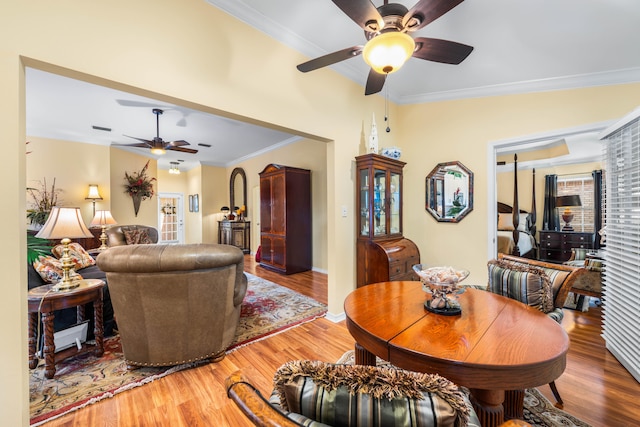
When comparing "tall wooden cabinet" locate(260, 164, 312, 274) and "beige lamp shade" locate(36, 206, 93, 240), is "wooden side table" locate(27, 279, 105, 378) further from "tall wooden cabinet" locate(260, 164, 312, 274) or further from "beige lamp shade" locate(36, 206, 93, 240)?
"tall wooden cabinet" locate(260, 164, 312, 274)

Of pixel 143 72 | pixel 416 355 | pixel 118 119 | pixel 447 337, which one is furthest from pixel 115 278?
pixel 118 119

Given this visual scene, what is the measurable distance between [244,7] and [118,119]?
3526 mm

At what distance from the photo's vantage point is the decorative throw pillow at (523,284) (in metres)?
1.72

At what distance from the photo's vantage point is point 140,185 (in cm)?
600

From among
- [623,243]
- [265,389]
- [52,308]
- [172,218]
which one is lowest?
[265,389]

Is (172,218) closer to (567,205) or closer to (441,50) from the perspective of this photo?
(441,50)

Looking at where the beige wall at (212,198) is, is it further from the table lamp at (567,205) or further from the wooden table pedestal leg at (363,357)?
the table lamp at (567,205)

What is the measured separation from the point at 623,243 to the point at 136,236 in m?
6.39

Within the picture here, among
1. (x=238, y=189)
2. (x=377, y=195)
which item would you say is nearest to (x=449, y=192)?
(x=377, y=195)

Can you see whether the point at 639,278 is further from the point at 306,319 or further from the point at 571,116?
the point at 306,319

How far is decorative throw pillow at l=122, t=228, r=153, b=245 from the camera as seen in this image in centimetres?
459

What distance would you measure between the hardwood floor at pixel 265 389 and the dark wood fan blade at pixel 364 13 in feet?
8.26

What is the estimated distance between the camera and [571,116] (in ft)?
8.69

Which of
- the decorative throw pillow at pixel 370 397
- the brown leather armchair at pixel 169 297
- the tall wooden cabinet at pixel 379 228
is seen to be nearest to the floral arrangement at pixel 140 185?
the brown leather armchair at pixel 169 297
